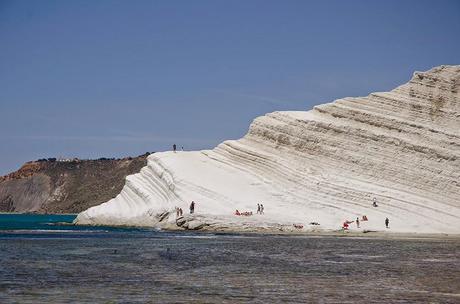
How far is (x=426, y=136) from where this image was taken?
56250mm

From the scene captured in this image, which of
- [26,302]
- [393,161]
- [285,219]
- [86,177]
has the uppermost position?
[86,177]

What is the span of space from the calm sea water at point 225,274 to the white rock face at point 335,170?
16066 millimetres

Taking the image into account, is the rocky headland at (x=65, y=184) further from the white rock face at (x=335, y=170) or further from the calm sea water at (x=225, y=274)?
the calm sea water at (x=225, y=274)

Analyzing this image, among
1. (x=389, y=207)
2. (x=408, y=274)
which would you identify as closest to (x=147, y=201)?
(x=389, y=207)

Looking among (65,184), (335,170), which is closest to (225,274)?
(335,170)

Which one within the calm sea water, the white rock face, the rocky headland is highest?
the rocky headland

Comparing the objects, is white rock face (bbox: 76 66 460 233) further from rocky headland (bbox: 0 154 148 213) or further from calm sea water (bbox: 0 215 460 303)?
rocky headland (bbox: 0 154 148 213)

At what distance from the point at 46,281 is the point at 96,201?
140 meters

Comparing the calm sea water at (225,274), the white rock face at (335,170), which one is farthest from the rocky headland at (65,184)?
the calm sea water at (225,274)

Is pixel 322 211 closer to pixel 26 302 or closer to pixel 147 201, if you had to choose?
pixel 147 201

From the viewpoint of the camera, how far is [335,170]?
2190 inches

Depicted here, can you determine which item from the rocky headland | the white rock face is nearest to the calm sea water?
the white rock face

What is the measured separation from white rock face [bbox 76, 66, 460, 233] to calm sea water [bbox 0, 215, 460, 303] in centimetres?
1607

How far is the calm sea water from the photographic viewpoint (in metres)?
17.6
